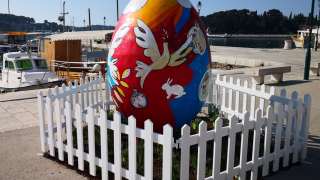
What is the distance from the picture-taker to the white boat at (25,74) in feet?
43.8

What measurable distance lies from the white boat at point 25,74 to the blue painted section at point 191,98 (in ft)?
35.8

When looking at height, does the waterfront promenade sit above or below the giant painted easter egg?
below

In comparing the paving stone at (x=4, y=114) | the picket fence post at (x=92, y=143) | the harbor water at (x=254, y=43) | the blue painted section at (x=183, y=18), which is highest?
the harbor water at (x=254, y=43)

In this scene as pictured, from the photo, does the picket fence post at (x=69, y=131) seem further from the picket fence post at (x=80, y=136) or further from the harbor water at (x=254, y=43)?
the harbor water at (x=254, y=43)

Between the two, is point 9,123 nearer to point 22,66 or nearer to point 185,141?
point 185,141

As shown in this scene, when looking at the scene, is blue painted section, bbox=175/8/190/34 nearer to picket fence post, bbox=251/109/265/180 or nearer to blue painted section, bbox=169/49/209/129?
blue painted section, bbox=169/49/209/129

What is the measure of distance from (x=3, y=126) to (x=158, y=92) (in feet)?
13.2

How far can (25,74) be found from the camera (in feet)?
44.6

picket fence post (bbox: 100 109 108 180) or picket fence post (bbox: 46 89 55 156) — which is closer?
picket fence post (bbox: 100 109 108 180)

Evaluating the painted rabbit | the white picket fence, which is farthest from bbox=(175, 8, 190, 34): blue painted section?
the white picket fence

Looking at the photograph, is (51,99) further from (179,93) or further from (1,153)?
(179,93)

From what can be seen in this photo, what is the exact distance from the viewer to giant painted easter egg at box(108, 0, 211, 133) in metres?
3.81

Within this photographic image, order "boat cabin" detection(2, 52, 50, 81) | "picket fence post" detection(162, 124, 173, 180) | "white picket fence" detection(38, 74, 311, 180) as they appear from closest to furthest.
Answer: "picket fence post" detection(162, 124, 173, 180), "white picket fence" detection(38, 74, 311, 180), "boat cabin" detection(2, 52, 50, 81)

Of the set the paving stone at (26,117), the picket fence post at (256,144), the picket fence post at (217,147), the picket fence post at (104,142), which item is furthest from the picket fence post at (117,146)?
the paving stone at (26,117)
